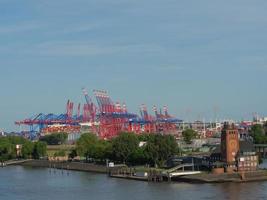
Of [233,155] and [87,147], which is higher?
[87,147]

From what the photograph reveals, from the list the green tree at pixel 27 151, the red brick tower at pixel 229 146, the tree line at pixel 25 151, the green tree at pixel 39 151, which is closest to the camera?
the red brick tower at pixel 229 146

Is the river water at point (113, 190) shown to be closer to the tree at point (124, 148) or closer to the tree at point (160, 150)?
the tree at point (160, 150)

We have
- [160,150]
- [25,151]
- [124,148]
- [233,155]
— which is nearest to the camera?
[233,155]

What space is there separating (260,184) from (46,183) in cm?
1068

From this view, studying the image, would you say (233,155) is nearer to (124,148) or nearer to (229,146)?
(229,146)

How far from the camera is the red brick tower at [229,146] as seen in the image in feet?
111

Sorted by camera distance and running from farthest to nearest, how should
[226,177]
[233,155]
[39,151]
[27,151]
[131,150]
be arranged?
[27,151]
[39,151]
[131,150]
[233,155]
[226,177]

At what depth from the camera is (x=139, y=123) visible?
90500 millimetres

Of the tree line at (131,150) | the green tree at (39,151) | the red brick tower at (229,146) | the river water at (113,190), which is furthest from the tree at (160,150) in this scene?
the green tree at (39,151)

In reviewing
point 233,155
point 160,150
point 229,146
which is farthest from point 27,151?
point 233,155

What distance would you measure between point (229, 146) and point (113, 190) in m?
8.47

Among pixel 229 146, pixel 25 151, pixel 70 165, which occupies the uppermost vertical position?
pixel 25 151

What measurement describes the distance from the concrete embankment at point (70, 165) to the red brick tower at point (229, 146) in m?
8.03

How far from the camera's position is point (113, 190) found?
28516 millimetres
